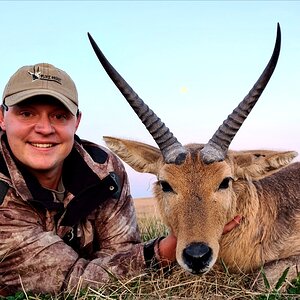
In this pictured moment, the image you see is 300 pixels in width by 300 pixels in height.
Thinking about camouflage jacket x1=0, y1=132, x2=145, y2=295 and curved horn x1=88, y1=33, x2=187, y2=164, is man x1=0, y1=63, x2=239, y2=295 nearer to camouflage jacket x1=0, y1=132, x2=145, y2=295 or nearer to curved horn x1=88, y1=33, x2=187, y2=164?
camouflage jacket x1=0, y1=132, x2=145, y2=295

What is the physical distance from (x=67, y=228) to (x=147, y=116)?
1635 mm

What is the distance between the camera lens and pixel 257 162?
6.72 meters

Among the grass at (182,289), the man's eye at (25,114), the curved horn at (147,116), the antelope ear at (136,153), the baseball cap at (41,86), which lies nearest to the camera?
the grass at (182,289)

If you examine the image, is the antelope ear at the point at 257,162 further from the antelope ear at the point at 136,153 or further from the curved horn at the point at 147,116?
the antelope ear at the point at 136,153

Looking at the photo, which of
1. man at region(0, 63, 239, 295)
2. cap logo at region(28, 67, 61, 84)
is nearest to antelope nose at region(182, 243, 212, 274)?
man at region(0, 63, 239, 295)

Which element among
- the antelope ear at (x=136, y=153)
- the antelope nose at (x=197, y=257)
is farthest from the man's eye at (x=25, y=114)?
the antelope nose at (x=197, y=257)

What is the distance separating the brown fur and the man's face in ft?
1.96

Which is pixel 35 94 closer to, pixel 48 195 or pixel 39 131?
pixel 39 131

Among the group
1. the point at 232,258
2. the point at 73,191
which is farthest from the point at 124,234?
the point at 232,258

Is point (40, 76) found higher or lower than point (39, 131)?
higher

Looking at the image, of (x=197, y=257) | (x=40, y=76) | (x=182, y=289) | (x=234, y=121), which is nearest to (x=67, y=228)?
(x=182, y=289)

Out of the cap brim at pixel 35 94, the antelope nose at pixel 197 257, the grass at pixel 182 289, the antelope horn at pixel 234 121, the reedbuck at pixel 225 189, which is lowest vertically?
the grass at pixel 182 289

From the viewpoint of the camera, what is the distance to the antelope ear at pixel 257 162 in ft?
21.8

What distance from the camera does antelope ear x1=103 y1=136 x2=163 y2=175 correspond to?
691 centimetres
